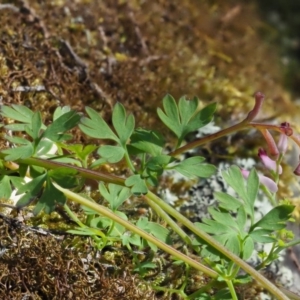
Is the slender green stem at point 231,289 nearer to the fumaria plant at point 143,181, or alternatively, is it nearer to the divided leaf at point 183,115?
the fumaria plant at point 143,181

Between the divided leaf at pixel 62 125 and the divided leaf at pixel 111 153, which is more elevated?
the divided leaf at pixel 62 125

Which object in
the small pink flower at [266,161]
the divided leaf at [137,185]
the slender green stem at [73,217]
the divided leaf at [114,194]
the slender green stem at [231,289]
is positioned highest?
the small pink flower at [266,161]

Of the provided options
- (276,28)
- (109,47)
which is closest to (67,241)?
(109,47)

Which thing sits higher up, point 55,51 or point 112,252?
point 55,51

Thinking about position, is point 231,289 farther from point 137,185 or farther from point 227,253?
point 137,185

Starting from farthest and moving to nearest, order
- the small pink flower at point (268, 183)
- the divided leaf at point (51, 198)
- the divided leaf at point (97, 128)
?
the small pink flower at point (268, 183) → the divided leaf at point (97, 128) → the divided leaf at point (51, 198)

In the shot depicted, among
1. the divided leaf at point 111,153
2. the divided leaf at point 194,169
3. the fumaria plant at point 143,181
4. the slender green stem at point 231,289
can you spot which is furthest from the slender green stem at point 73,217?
the slender green stem at point 231,289

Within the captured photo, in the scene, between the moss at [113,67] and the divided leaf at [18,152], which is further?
the moss at [113,67]

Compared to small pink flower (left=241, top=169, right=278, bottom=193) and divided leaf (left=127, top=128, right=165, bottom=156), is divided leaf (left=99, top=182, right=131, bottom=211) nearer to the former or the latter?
divided leaf (left=127, top=128, right=165, bottom=156)

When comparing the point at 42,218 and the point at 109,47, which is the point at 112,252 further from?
the point at 109,47

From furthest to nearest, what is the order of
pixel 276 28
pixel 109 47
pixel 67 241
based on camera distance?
pixel 276 28 → pixel 109 47 → pixel 67 241

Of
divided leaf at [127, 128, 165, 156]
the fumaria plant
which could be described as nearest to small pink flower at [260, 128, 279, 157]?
the fumaria plant
